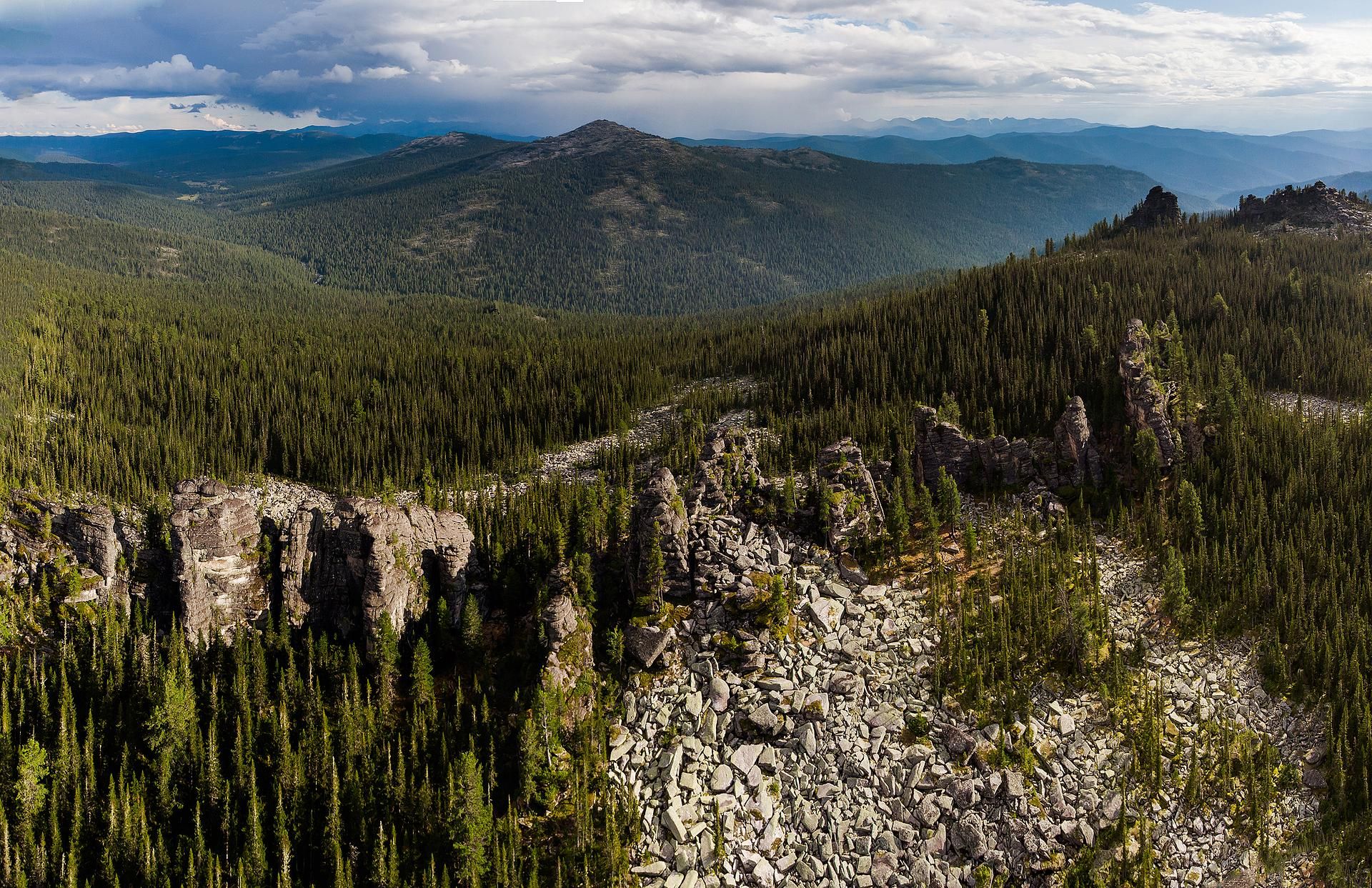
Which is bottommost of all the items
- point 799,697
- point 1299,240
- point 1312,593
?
point 799,697

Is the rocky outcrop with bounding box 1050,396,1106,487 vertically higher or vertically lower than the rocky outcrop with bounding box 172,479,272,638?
higher

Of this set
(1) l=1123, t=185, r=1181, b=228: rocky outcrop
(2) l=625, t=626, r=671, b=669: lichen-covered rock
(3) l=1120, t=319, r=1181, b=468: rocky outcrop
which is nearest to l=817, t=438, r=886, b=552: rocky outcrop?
(2) l=625, t=626, r=671, b=669: lichen-covered rock

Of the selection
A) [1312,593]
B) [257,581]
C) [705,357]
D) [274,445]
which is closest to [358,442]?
[274,445]

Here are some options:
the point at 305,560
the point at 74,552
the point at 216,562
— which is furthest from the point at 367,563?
the point at 74,552

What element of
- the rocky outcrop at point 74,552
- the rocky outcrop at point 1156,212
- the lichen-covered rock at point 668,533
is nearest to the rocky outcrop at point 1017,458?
the lichen-covered rock at point 668,533

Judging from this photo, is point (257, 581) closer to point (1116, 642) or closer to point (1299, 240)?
point (1116, 642)

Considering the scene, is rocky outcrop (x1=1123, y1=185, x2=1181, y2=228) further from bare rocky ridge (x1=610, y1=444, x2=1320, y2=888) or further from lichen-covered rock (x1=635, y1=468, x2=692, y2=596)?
lichen-covered rock (x1=635, y1=468, x2=692, y2=596)
